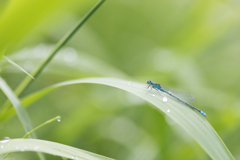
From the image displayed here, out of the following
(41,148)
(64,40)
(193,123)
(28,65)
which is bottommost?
(41,148)

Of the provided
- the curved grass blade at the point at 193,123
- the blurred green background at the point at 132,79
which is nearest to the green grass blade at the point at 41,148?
the curved grass blade at the point at 193,123

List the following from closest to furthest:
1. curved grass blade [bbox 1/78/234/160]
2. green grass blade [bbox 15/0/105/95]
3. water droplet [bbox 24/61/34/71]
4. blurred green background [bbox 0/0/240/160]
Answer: curved grass blade [bbox 1/78/234/160] < green grass blade [bbox 15/0/105/95] < blurred green background [bbox 0/0/240/160] < water droplet [bbox 24/61/34/71]

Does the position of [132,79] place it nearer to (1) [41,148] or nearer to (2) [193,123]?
(2) [193,123]

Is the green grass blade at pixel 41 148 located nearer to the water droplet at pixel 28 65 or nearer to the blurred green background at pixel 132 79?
the blurred green background at pixel 132 79

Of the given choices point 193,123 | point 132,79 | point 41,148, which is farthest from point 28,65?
point 193,123

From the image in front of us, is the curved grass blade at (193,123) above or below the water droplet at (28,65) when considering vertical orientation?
below

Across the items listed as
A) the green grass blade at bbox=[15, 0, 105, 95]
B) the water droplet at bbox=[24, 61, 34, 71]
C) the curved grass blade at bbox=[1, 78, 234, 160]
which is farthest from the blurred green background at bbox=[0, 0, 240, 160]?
the curved grass blade at bbox=[1, 78, 234, 160]

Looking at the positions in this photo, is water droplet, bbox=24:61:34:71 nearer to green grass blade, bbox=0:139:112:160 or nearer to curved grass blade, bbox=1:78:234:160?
curved grass blade, bbox=1:78:234:160

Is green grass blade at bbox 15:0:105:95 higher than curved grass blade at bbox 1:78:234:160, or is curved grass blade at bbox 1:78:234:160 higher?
green grass blade at bbox 15:0:105:95
